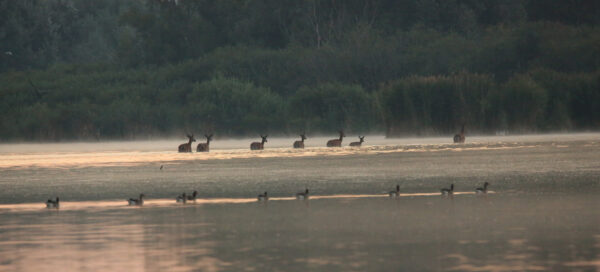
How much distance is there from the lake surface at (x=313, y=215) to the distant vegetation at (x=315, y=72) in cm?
1515

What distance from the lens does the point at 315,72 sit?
7406 centimetres

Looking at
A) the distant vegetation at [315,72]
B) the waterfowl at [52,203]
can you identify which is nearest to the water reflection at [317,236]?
the waterfowl at [52,203]

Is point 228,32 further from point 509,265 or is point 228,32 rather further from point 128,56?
point 509,265

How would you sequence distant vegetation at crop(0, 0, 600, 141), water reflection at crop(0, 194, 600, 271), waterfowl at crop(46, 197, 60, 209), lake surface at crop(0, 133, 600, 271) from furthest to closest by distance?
1. distant vegetation at crop(0, 0, 600, 141)
2. waterfowl at crop(46, 197, 60, 209)
3. lake surface at crop(0, 133, 600, 271)
4. water reflection at crop(0, 194, 600, 271)

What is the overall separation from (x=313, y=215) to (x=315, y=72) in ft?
177

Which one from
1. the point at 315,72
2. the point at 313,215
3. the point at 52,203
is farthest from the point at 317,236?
the point at 315,72

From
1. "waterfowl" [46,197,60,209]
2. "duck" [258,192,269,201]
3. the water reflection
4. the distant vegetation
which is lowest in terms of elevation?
the water reflection

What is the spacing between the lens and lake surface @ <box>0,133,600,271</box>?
1493cm

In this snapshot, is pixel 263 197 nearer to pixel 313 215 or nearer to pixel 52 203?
pixel 313 215

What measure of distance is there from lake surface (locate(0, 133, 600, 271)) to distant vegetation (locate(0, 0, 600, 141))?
15146mm

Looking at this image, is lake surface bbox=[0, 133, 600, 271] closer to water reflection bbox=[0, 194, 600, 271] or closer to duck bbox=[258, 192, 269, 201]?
water reflection bbox=[0, 194, 600, 271]

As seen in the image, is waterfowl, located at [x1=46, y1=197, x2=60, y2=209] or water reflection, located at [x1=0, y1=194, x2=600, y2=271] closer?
water reflection, located at [x1=0, y1=194, x2=600, y2=271]

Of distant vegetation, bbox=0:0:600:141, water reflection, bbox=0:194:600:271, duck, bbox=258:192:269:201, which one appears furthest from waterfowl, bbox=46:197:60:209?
distant vegetation, bbox=0:0:600:141

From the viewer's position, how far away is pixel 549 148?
1631 inches
